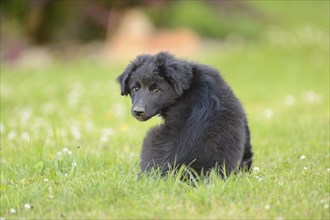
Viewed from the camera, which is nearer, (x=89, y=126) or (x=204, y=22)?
(x=89, y=126)

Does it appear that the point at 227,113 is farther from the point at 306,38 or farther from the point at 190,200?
the point at 306,38

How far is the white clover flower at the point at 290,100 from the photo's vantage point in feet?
35.4

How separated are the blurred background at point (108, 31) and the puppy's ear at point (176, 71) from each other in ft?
39.2

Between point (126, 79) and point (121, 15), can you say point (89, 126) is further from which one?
point (121, 15)

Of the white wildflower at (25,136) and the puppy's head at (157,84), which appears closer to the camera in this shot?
the puppy's head at (157,84)

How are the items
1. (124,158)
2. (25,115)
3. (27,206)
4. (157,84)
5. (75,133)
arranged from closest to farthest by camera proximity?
(27,206) → (157,84) → (124,158) → (75,133) → (25,115)

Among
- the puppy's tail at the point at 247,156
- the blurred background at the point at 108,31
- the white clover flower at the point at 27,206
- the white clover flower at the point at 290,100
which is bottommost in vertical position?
the blurred background at the point at 108,31

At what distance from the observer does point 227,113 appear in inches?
190

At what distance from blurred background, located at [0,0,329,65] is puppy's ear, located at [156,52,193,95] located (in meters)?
11.9

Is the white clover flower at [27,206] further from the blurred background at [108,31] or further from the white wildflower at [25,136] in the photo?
the blurred background at [108,31]

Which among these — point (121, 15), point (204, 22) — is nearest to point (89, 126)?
point (121, 15)

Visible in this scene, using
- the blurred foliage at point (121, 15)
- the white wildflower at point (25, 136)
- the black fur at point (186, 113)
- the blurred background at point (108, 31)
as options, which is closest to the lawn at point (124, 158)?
the white wildflower at point (25, 136)

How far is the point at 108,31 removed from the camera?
19.6m

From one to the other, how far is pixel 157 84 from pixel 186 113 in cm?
32
